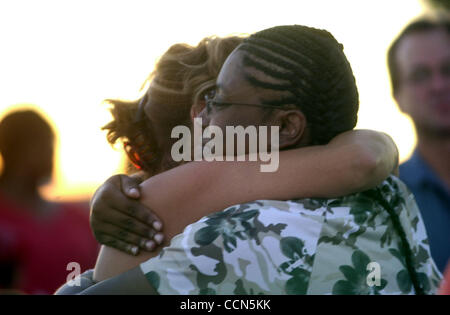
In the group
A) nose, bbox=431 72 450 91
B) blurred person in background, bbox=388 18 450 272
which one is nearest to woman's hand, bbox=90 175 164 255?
blurred person in background, bbox=388 18 450 272

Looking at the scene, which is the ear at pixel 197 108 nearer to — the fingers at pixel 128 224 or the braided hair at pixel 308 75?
the braided hair at pixel 308 75

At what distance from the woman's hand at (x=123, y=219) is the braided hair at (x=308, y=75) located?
0.47m

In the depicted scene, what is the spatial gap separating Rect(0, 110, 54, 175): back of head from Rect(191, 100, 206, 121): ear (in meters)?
2.52

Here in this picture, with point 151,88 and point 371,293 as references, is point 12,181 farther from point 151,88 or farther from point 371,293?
point 371,293

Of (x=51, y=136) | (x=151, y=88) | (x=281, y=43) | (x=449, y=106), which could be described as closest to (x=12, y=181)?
(x=51, y=136)

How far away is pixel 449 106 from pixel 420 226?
7.04 feet

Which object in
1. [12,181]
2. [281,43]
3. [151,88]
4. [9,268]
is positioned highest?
[281,43]

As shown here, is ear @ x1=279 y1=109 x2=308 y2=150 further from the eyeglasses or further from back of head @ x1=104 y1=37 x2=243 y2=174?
the eyeglasses

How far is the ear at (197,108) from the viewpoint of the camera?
247 cm

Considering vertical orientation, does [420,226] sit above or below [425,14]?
below

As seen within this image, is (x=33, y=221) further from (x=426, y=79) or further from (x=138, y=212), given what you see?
(x=138, y=212)

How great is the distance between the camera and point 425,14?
450cm

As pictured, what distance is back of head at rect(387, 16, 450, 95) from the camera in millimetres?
4383

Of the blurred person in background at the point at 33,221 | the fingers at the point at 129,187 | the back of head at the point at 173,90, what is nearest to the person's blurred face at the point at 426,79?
the back of head at the point at 173,90
